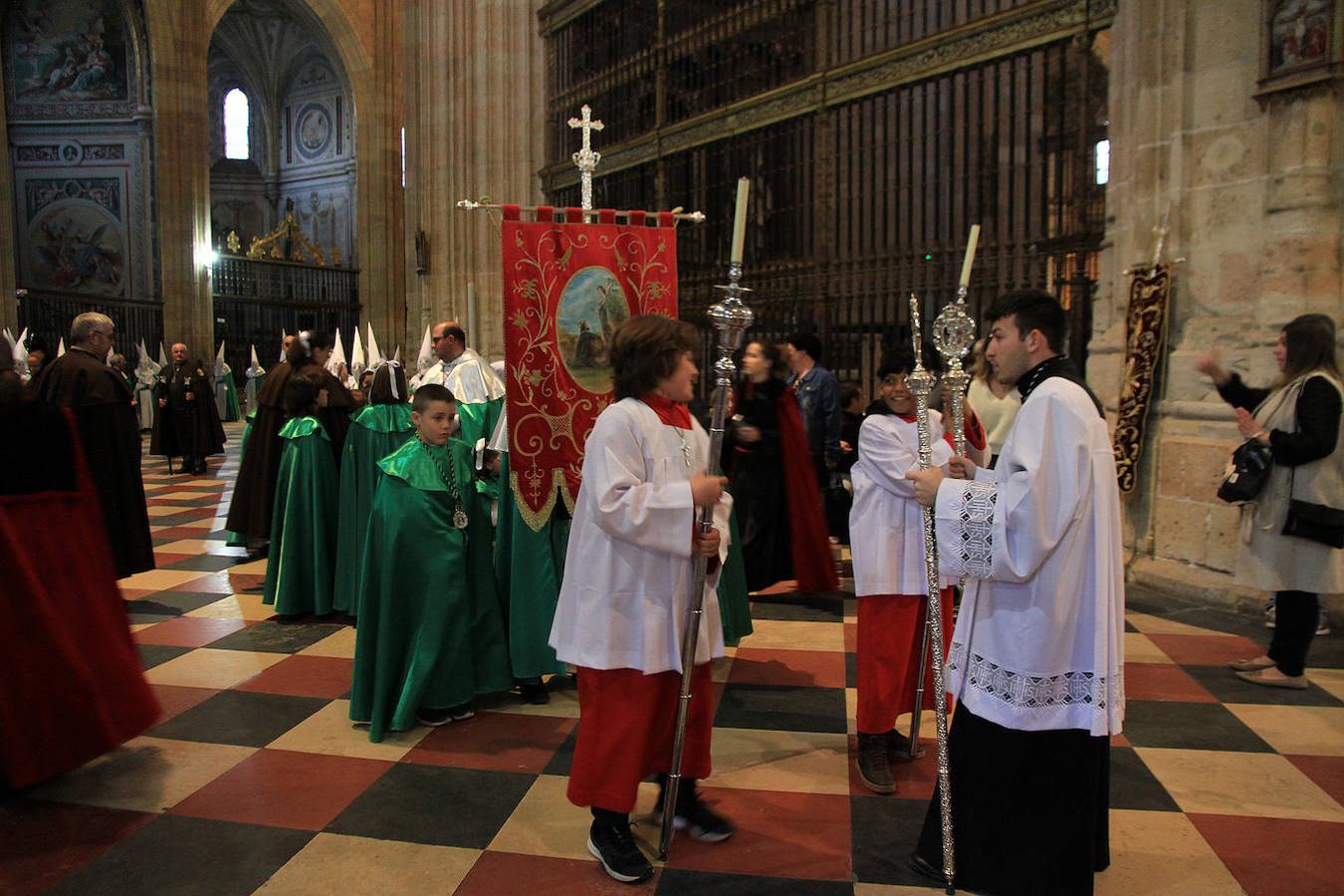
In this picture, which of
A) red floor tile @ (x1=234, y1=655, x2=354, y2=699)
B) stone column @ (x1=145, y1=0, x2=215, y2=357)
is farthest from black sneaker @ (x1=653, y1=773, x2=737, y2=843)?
stone column @ (x1=145, y1=0, x2=215, y2=357)

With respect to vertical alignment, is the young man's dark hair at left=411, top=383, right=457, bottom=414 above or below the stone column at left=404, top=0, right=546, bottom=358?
below

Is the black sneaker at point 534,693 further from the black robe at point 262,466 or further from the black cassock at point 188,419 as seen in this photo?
the black cassock at point 188,419

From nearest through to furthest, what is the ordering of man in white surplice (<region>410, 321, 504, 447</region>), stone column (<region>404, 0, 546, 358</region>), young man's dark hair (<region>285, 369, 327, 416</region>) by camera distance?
1. man in white surplice (<region>410, 321, 504, 447</region>)
2. young man's dark hair (<region>285, 369, 327, 416</region>)
3. stone column (<region>404, 0, 546, 358</region>)

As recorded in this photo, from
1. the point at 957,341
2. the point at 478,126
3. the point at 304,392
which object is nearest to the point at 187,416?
the point at 478,126

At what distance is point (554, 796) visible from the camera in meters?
3.01

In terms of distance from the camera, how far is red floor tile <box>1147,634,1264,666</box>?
4363 millimetres

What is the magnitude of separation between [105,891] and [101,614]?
42.9 inches

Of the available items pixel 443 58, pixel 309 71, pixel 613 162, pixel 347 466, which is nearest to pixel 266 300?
pixel 309 71

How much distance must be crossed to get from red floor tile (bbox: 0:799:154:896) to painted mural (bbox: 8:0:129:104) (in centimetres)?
2191

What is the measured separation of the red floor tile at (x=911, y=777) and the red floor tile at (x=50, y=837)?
2176 mm

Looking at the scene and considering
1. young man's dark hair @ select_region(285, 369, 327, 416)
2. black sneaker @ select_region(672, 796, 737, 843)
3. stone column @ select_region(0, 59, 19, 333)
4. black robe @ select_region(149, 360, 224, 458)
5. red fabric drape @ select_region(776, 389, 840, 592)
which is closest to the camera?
black sneaker @ select_region(672, 796, 737, 843)

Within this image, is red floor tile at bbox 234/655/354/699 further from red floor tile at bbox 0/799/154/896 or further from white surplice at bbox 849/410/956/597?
white surplice at bbox 849/410/956/597

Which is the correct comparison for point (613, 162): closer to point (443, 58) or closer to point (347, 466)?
point (443, 58)

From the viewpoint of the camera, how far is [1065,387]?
2086mm
